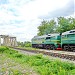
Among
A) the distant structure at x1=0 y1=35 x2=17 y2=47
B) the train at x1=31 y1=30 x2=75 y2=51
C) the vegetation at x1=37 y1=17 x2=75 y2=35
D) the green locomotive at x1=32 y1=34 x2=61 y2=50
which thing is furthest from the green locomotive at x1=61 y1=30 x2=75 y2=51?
the distant structure at x1=0 y1=35 x2=17 y2=47

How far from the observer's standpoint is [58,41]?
32.9 metres

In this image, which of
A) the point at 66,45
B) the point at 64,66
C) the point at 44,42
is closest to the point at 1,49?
the point at 66,45

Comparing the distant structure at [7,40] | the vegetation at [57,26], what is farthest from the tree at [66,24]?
the distant structure at [7,40]

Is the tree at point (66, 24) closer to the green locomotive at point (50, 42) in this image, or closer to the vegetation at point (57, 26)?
the vegetation at point (57, 26)

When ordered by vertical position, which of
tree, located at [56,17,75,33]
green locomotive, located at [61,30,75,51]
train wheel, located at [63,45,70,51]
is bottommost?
train wheel, located at [63,45,70,51]

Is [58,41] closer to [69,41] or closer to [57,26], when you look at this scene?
[69,41]

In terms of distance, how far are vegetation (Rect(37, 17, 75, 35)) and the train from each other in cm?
938

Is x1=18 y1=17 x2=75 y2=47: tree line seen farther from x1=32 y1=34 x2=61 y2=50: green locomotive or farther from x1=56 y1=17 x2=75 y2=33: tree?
x1=32 y1=34 x2=61 y2=50: green locomotive

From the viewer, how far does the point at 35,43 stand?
42938 mm

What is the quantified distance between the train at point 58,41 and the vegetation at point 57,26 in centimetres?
938

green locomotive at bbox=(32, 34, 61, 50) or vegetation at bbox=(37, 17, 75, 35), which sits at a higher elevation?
vegetation at bbox=(37, 17, 75, 35)

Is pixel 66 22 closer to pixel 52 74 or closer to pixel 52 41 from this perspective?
pixel 52 41

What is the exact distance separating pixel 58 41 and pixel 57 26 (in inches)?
878

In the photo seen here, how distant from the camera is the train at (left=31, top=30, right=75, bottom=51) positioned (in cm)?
2786
